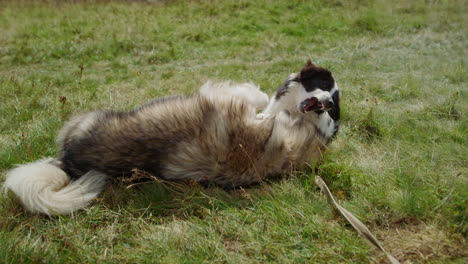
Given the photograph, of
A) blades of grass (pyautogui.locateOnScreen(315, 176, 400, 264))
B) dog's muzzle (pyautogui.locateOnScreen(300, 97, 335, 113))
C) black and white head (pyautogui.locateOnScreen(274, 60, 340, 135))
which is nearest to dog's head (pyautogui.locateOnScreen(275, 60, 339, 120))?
black and white head (pyautogui.locateOnScreen(274, 60, 340, 135))

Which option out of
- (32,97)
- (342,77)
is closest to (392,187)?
(342,77)

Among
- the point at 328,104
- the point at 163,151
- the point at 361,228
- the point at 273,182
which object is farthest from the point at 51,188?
the point at 328,104

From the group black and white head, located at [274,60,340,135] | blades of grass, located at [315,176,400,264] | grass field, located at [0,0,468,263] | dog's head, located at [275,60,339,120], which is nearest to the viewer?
blades of grass, located at [315,176,400,264]

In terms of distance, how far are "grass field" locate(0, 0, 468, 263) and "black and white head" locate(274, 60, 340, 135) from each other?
0.24 m

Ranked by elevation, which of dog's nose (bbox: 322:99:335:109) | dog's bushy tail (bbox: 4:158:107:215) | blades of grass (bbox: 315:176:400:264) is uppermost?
dog's nose (bbox: 322:99:335:109)

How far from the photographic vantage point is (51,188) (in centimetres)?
213

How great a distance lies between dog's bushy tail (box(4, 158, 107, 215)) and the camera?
203 centimetres

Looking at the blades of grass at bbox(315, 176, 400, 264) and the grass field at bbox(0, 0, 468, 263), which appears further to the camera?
the grass field at bbox(0, 0, 468, 263)

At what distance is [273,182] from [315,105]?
2.46 feet

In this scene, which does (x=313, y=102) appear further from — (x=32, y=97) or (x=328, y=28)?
(x=328, y=28)

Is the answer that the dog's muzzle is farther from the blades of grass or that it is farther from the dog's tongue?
the blades of grass

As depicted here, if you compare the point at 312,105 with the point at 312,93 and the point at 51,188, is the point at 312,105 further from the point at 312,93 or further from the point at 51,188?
the point at 51,188

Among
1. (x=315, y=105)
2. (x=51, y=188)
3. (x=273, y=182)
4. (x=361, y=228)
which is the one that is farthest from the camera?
(x=315, y=105)

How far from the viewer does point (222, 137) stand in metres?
2.23
